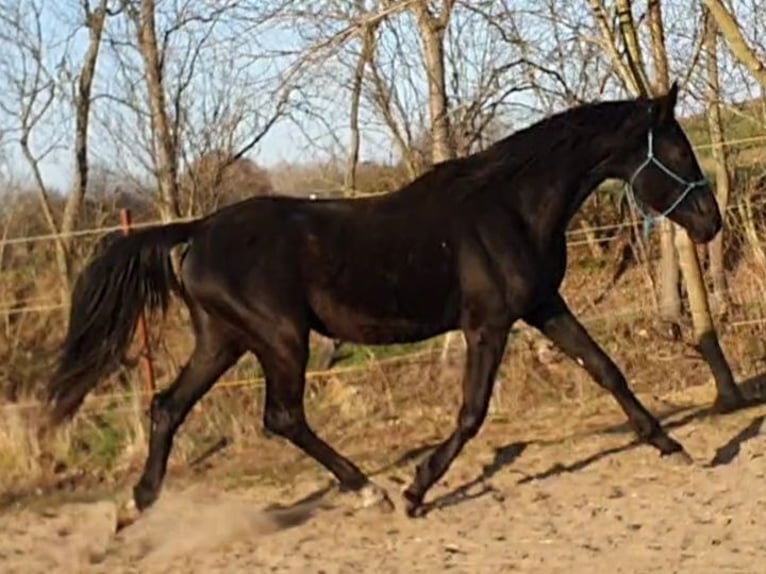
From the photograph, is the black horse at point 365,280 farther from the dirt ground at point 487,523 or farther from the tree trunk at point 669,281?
the tree trunk at point 669,281

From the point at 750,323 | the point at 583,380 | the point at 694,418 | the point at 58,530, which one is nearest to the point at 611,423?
the point at 694,418

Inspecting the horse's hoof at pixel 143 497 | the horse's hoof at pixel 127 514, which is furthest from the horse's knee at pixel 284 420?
the horse's hoof at pixel 127 514

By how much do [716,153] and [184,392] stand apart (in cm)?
472

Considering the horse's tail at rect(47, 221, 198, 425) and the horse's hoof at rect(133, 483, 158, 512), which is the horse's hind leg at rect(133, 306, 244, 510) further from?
the horse's tail at rect(47, 221, 198, 425)

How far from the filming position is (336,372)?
29.9ft

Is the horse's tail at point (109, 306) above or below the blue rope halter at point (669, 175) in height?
below

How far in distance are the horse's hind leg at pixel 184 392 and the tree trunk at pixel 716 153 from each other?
3899 millimetres

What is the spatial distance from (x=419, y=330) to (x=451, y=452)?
59 centimetres

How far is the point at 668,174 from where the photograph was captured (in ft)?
21.7

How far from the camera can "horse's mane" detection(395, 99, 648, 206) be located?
632 cm

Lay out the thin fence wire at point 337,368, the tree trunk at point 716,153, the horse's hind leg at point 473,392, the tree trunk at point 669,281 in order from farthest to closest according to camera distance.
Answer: the tree trunk at point 669,281, the tree trunk at point 716,153, the thin fence wire at point 337,368, the horse's hind leg at point 473,392

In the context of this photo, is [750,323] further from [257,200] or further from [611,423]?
[257,200]

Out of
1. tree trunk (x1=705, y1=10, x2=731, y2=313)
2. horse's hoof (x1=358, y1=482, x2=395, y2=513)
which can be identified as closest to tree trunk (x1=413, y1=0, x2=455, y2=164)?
tree trunk (x1=705, y1=10, x2=731, y2=313)

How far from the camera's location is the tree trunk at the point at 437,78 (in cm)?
934
